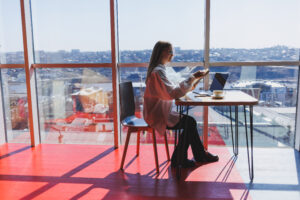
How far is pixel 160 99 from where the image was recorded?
2357mm

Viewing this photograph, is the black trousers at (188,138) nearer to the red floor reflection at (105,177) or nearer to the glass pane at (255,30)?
the red floor reflection at (105,177)

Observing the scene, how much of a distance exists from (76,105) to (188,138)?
152cm

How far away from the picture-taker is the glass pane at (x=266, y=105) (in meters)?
3.01

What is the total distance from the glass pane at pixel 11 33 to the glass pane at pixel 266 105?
2.33 meters

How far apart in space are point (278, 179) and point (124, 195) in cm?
137

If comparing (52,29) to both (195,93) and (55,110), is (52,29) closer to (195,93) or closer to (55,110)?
(55,110)

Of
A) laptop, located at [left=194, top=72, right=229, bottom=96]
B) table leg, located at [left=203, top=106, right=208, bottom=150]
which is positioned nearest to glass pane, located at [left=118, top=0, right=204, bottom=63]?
laptop, located at [left=194, top=72, right=229, bottom=96]

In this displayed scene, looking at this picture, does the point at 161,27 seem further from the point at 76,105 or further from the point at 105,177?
the point at 105,177

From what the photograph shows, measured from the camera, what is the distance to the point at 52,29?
3188mm

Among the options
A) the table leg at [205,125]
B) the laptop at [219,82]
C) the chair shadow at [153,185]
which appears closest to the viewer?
the chair shadow at [153,185]

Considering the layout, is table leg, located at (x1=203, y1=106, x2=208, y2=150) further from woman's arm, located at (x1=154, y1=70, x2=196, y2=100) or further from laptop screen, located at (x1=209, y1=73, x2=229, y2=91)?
woman's arm, located at (x1=154, y1=70, x2=196, y2=100)

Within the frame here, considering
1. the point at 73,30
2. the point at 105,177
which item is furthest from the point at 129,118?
the point at 73,30


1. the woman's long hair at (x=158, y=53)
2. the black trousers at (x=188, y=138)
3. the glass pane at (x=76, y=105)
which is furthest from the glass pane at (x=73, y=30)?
the black trousers at (x=188, y=138)

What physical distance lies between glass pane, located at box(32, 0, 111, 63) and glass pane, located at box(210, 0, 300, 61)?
1.29m
